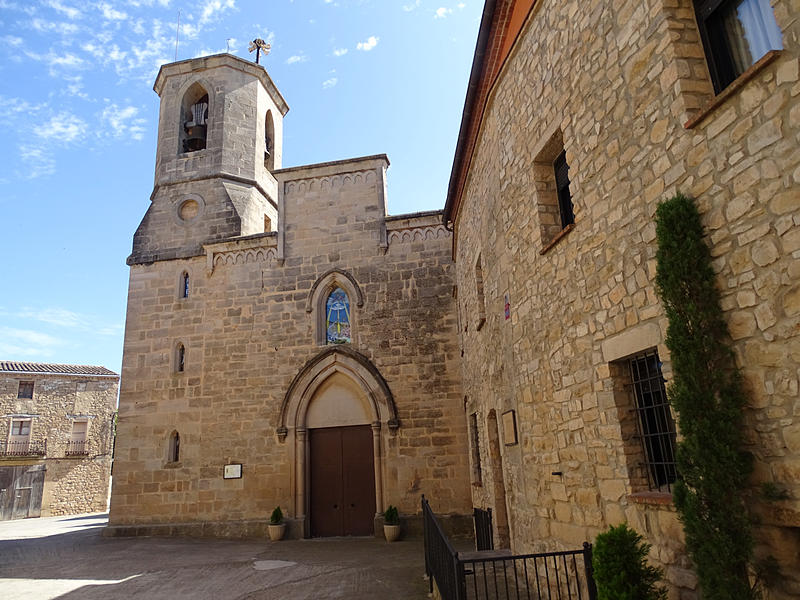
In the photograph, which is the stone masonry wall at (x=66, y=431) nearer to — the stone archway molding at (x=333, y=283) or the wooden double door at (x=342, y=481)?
the wooden double door at (x=342, y=481)

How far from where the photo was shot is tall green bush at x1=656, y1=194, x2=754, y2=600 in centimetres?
304

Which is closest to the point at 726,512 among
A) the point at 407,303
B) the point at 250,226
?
the point at 407,303

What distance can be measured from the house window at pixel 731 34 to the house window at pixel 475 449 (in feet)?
24.4

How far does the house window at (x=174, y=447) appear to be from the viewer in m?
13.5

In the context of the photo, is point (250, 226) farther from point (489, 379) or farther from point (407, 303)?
point (489, 379)

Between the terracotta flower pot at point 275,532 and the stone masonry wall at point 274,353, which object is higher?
the stone masonry wall at point 274,353

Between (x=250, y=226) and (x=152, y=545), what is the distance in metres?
8.40

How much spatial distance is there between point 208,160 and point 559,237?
13.2 metres

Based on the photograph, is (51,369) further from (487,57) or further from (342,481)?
(487,57)

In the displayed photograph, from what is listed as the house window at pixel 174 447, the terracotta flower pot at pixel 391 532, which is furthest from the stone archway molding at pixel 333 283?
the terracotta flower pot at pixel 391 532

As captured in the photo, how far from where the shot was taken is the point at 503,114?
22.9 ft

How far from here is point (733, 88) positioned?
321 cm

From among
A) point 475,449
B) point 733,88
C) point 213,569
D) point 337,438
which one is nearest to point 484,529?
point 475,449

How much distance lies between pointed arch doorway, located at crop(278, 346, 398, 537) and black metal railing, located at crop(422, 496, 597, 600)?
571 cm
